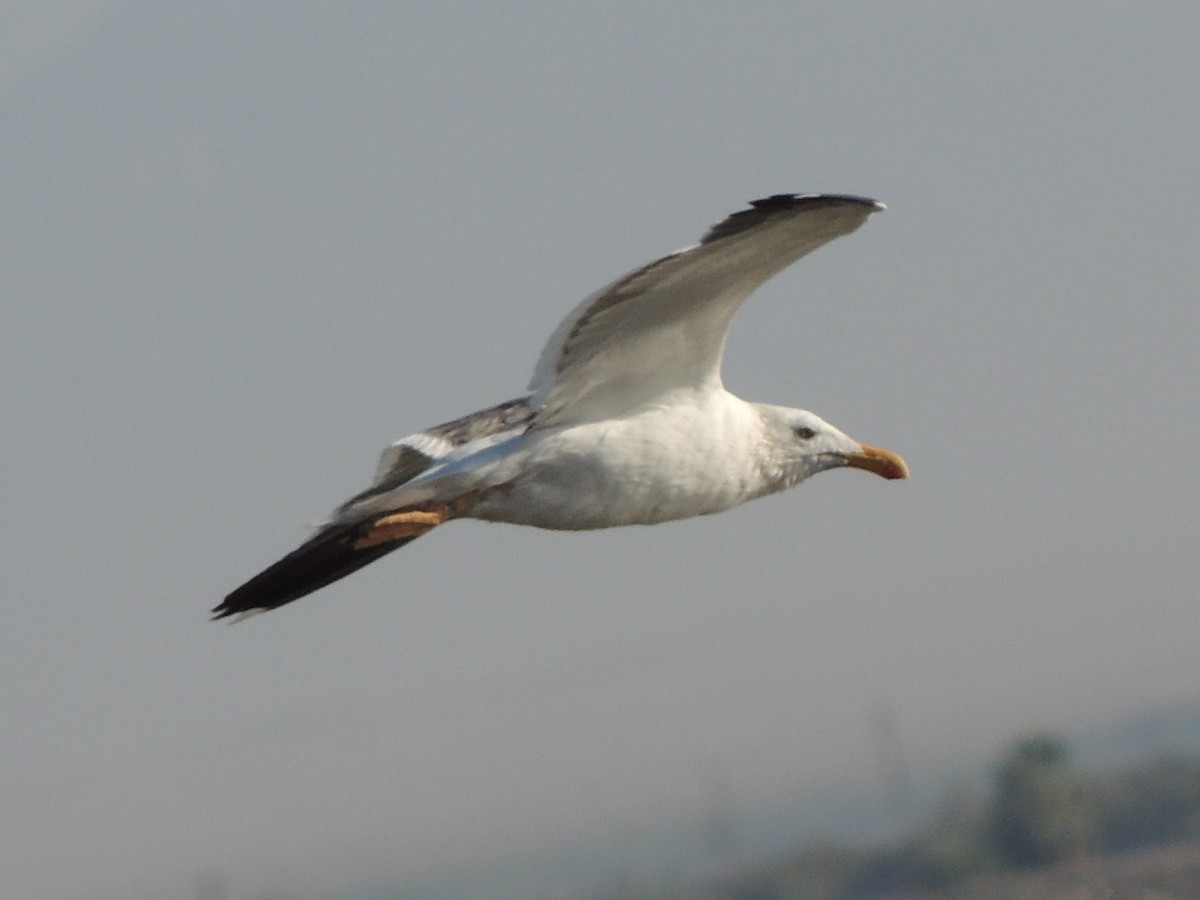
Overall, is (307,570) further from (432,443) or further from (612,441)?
(612,441)

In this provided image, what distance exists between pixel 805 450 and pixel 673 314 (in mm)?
1673

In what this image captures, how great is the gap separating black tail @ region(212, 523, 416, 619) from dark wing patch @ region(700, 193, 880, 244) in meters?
2.46

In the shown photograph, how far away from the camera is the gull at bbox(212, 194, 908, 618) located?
35.3 feet

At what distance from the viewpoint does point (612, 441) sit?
11.2 metres

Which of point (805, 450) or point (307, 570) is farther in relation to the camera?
point (805, 450)

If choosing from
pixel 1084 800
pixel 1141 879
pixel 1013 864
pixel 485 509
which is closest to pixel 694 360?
pixel 485 509

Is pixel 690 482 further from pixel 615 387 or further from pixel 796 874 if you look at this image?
pixel 796 874

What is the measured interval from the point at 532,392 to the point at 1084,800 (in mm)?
79557

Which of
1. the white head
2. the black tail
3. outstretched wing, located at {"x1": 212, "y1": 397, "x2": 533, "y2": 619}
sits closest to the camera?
outstretched wing, located at {"x1": 212, "y1": 397, "x2": 533, "y2": 619}

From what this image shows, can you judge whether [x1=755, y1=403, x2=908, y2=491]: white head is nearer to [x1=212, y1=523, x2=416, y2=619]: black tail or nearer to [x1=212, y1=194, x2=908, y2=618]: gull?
[x1=212, y1=194, x2=908, y2=618]: gull

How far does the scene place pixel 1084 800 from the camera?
286 ft

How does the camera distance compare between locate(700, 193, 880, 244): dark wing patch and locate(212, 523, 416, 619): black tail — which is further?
locate(212, 523, 416, 619): black tail

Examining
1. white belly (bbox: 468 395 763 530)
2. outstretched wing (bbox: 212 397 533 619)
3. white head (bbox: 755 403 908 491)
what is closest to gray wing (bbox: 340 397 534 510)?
outstretched wing (bbox: 212 397 533 619)

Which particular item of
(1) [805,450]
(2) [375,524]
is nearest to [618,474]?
(2) [375,524]
